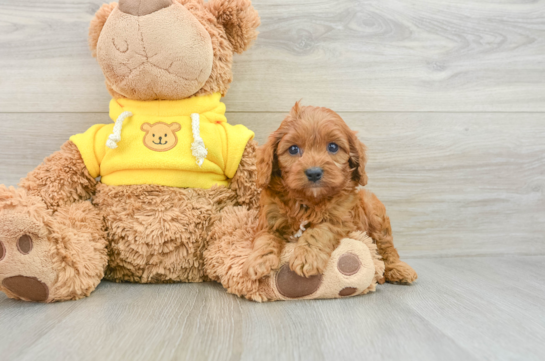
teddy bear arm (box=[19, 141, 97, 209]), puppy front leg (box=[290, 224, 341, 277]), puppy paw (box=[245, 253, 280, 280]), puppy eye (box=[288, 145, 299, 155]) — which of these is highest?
puppy eye (box=[288, 145, 299, 155])

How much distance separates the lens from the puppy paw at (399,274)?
4.39 ft

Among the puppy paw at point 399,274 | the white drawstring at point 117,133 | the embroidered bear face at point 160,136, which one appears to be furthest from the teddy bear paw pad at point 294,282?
the white drawstring at point 117,133

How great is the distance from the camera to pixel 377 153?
67.1 inches

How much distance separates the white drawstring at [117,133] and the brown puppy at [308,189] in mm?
467

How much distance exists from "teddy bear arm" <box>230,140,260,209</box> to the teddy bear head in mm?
250

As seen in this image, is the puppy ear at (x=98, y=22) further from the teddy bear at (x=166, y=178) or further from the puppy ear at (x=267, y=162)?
the puppy ear at (x=267, y=162)

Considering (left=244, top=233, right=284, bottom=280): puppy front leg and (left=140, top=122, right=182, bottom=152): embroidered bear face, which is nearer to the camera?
(left=244, top=233, right=284, bottom=280): puppy front leg

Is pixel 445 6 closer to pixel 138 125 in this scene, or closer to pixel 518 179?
pixel 518 179

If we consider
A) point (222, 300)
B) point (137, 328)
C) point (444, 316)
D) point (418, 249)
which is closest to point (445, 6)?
point (418, 249)

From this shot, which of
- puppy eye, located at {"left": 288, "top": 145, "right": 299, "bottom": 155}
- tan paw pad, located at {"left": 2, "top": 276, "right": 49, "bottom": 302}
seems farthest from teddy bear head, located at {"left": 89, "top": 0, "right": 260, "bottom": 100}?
tan paw pad, located at {"left": 2, "top": 276, "right": 49, "bottom": 302}

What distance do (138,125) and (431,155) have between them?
118 cm

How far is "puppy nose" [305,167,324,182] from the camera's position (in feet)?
3.47

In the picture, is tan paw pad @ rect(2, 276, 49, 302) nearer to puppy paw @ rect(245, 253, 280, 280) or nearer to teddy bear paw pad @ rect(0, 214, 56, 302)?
teddy bear paw pad @ rect(0, 214, 56, 302)

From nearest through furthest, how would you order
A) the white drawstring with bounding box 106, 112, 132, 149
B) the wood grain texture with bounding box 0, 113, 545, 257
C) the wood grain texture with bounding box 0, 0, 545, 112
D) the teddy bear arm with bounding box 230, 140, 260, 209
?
the white drawstring with bounding box 106, 112, 132, 149 → the teddy bear arm with bounding box 230, 140, 260, 209 → the wood grain texture with bounding box 0, 0, 545, 112 → the wood grain texture with bounding box 0, 113, 545, 257
